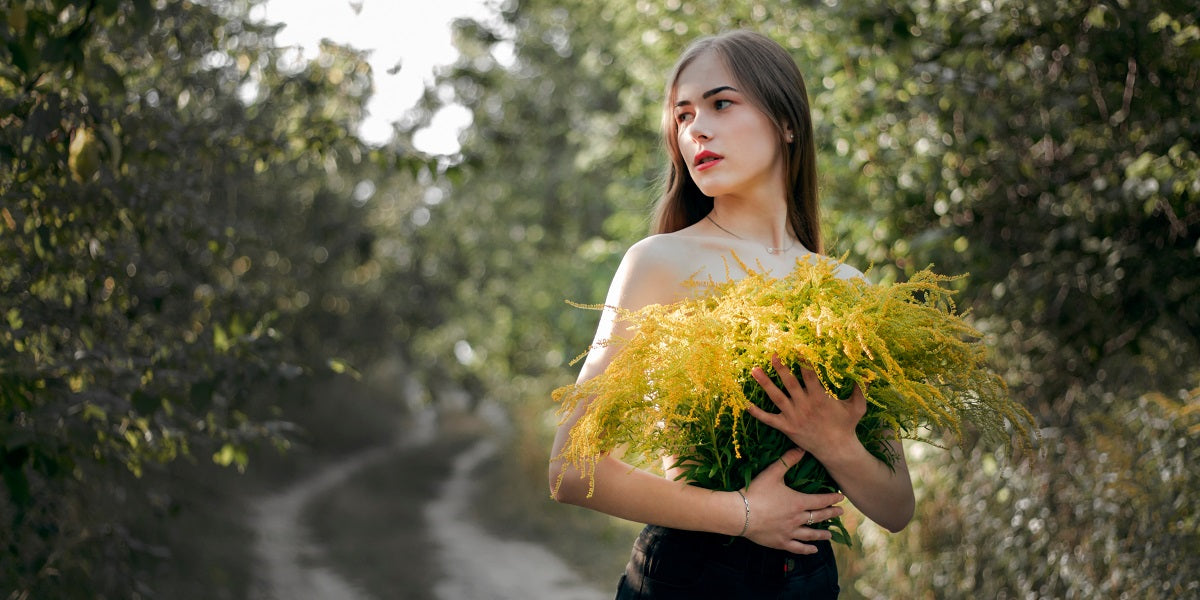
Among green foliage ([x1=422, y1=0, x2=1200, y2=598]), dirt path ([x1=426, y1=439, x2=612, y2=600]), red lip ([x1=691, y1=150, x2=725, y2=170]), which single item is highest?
red lip ([x1=691, y1=150, x2=725, y2=170])

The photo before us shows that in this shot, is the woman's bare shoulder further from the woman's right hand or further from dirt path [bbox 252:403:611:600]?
dirt path [bbox 252:403:611:600]

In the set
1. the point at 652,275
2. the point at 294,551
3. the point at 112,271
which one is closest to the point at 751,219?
the point at 652,275

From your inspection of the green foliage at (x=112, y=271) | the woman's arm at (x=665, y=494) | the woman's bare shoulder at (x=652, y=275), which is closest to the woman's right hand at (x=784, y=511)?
the woman's arm at (x=665, y=494)

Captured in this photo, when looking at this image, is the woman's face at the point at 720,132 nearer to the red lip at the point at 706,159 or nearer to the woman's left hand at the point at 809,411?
the red lip at the point at 706,159

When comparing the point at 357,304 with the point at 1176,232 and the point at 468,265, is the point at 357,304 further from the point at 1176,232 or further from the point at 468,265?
the point at 1176,232

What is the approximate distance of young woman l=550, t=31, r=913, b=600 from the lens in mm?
1997

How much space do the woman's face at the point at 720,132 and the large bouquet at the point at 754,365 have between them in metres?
0.41

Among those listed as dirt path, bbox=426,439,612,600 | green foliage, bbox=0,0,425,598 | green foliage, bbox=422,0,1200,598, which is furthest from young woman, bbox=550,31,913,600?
dirt path, bbox=426,439,612,600

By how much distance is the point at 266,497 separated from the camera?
46.6 feet

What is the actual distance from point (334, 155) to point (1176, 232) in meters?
3.98

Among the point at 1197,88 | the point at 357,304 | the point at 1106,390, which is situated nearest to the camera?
the point at 1197,88

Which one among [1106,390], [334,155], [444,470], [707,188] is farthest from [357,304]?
[707,188]

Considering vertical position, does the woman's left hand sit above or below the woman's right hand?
above

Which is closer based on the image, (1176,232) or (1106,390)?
(1176,232)
